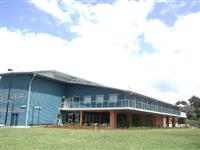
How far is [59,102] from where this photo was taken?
46.3 metres

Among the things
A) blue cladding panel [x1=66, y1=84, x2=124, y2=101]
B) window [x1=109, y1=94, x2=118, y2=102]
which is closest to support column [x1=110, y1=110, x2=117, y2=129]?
window [x1=109, y1=94, x2=118, y2=102]

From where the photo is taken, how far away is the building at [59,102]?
40.3 metres

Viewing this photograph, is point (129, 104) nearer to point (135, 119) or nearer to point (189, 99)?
point (135, 119)

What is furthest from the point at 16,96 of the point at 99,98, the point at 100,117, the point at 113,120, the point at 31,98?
the point at 100,117

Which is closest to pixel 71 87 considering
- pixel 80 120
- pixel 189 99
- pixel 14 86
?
pixel 80 120

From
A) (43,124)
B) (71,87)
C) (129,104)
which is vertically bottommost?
(43,124)

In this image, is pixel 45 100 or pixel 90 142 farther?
pixel 45 100

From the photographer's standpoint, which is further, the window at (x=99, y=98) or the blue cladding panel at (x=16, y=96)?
the window at (x=99, y=98)

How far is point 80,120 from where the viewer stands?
1761 inches

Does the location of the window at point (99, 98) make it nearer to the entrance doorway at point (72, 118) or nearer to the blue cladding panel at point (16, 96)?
the entrance doorway at point (72, 118)

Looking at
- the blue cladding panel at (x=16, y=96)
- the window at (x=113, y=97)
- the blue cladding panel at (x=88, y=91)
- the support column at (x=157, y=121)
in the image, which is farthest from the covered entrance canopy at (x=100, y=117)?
the blue cladding panel at (x=16, y=96)

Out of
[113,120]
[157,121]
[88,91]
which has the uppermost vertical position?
[88,91]

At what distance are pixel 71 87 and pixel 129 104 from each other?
11.0 meters

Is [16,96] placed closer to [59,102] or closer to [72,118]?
[59,102]
